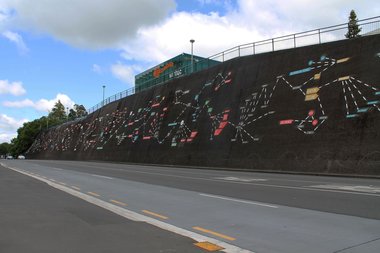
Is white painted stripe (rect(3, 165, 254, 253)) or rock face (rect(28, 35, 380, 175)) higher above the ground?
rock face (rect(28, 35, 380, 175))

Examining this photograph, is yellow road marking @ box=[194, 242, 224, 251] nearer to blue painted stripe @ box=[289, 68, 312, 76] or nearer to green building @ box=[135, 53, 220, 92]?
blue painted stripe @ box=[289, 68, 312, 76]

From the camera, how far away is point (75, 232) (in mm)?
7609

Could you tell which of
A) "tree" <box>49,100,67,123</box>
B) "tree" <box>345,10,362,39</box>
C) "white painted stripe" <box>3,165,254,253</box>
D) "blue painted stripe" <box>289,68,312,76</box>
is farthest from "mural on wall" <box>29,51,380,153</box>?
"tree" <box>49,100,67,123</box>

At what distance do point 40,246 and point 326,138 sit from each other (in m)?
20.6

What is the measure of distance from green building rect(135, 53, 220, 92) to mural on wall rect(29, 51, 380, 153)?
335 cm

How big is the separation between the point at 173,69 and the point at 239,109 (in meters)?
24.8

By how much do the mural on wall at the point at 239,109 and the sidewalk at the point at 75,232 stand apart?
18.0 metres

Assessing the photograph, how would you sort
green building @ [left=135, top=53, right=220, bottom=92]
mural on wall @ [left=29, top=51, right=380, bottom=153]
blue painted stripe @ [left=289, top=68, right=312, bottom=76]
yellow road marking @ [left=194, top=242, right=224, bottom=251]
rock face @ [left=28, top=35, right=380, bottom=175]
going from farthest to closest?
green building @ [left=135, top=53, right=220, bottom=92]
blue painted stripe @ [left=289, top=68, right=312, bottom=76]
mural on wall @ [left=29, top=51, right=380, bottom=153]
rock face @ [left=28, top=35, right=380, bottom=175]
yellow road marking @ [left=194, top=242, right=224, bottom=251]

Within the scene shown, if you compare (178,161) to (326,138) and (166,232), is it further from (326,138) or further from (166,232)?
(166,232)

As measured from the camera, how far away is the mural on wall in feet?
81.4

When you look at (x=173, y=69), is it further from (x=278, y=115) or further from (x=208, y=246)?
(x=208, y=246)

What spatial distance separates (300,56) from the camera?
29.3 m

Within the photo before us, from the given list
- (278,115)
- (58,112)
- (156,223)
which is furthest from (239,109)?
(58,112)

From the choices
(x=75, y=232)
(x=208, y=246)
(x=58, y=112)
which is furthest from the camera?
(x=58, y=112)
